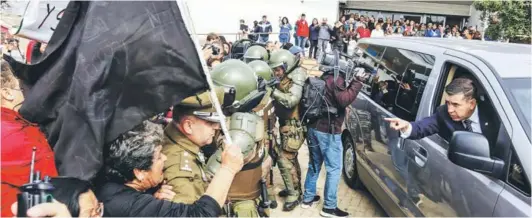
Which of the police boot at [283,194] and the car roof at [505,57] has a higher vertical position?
the car roof at [505,57]

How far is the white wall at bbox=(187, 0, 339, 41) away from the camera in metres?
19.5

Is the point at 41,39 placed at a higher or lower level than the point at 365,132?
higher

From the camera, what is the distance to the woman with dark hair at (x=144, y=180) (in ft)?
6.38

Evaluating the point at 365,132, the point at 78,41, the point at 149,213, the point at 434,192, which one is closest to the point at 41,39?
the point at 78,41

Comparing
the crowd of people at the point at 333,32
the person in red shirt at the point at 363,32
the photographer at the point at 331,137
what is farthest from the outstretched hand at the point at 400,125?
the person in red shirt at the point at 363,32

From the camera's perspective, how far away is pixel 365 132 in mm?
4559

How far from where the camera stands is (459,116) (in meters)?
2.86

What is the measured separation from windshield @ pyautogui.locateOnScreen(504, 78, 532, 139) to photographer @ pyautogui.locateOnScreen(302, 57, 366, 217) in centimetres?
180

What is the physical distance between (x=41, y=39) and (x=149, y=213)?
1.16m

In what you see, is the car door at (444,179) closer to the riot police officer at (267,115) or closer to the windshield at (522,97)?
the windshield at (522,97)

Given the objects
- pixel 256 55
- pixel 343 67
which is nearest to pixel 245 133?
pixel 343 67

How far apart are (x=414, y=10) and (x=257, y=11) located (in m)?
7.24

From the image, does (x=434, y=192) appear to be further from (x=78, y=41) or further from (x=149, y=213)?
(x=78, y=41)

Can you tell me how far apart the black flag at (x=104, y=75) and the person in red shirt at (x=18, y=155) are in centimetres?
8
